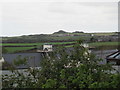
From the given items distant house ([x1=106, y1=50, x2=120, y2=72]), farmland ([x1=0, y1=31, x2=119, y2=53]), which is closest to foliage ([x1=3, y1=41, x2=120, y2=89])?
distant house ([x1=106, y1=50, x2=120, y2=72])

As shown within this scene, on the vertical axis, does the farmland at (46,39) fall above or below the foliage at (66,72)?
above

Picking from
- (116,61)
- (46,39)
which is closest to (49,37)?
(46,39)

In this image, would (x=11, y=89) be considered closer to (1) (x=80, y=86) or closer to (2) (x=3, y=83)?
(2) (x=3, y=83)

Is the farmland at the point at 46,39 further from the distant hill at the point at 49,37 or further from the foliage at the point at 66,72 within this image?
the foliage at the point at 66,72

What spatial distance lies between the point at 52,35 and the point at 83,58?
1.83 meters

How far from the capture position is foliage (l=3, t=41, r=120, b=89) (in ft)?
7.40

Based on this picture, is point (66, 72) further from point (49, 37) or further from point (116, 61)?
point (116, 61)

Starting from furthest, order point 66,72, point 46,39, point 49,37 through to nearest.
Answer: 1. point 49,37
2. point 46,39
3. point 66,72

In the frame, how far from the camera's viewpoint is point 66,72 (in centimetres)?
243

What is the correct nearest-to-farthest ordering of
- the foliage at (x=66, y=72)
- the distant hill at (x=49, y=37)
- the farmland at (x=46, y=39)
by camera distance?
the foliage at (x=66, y=72), the farmland at (x=46, y=39), the distant hill at (x=49, y=37)

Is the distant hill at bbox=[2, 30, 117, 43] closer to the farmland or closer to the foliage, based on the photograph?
the farmland

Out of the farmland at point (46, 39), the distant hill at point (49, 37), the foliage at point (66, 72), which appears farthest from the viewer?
the distant hill at point (49, 37)

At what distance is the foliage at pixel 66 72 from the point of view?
226 centimetres

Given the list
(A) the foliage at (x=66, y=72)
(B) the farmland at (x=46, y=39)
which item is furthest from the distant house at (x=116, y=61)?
(A) the foliage at (x=66, y=72)
